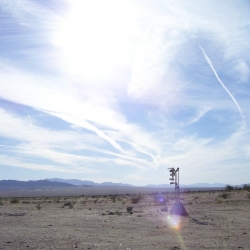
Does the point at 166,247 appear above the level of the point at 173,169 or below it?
below

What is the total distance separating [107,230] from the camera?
16.8 metres

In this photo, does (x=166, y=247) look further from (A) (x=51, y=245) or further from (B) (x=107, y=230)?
(B) (x=107, y=230)

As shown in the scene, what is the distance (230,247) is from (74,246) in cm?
510

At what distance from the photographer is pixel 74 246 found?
12.6 m

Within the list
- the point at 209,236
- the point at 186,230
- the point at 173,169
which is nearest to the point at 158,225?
the point at 186,230

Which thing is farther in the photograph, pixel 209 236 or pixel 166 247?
pixel 209 236

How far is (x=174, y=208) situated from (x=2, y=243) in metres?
13.3

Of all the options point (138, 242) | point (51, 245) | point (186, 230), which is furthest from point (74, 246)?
point (186, 230)

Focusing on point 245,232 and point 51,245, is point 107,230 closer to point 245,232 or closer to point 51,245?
point 51,245

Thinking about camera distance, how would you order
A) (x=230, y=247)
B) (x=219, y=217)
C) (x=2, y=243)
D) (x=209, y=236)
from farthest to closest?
(x=219, y=217) → (x=209, y=236) → (x=2, y=243) → (x=230, y=247)

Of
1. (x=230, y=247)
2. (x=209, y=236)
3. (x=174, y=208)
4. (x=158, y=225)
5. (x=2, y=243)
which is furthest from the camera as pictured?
A: (x=174, y=208)

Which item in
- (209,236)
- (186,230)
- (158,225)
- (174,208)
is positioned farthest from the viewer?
(174,208)

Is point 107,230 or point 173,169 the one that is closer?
point 107,230

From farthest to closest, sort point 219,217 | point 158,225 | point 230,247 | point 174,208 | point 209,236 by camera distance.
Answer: point 174,208 → point 219,217 → point 158,225 → point 209,236 → point 230,247
